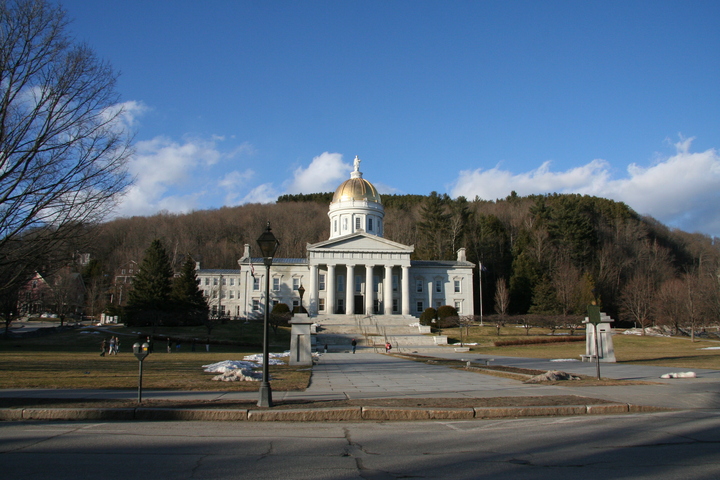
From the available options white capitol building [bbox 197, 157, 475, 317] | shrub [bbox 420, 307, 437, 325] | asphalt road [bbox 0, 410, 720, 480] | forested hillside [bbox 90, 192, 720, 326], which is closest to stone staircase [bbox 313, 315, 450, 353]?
shrub [bbox 420, 307, 437, 325]

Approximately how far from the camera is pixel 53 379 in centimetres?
1759

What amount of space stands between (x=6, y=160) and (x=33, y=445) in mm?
12418

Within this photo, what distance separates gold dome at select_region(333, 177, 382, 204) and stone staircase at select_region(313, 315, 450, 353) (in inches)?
808

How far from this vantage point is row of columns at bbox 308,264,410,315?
69562 mm

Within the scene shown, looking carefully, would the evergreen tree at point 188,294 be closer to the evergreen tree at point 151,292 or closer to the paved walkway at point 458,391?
the evergreen tree at point 151,292

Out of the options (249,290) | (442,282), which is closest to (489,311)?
(442,282)

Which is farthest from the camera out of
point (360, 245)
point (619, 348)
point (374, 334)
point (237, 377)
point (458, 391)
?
point (360, 245)

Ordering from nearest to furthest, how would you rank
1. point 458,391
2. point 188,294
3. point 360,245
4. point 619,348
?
point 458,391 < point 619,348 < point 188,294 < point 360,245

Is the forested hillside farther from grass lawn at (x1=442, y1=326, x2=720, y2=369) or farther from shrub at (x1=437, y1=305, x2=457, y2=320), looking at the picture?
grass lawn at (x1=442, y1=326, x2=720, y2=369)

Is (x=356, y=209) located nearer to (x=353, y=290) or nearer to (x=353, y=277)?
(x=353, y=277)

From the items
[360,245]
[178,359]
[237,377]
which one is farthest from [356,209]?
[237,377]

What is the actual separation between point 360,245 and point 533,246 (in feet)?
114

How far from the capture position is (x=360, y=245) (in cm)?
7131

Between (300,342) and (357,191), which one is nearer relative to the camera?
(300,342)
